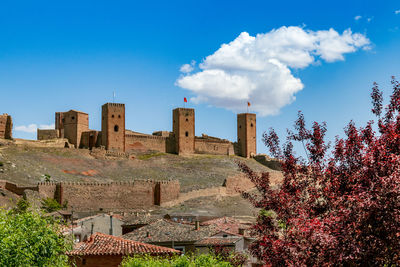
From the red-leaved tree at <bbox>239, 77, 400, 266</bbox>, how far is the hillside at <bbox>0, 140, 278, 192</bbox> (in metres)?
44.9

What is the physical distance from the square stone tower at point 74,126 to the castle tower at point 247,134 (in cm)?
3109

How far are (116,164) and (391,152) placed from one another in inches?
2537

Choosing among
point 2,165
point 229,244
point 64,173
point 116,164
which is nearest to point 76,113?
point 116,164

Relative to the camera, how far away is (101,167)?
224ft

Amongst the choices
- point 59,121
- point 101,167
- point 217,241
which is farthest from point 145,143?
point 217,241

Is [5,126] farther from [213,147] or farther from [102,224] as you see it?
[213,147]

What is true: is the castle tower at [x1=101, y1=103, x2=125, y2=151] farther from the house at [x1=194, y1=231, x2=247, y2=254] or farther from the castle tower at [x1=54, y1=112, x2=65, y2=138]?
the house at [x1=194, y1=231, x2=247, y2=254]

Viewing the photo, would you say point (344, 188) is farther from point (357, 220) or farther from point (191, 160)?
point (191, 160)

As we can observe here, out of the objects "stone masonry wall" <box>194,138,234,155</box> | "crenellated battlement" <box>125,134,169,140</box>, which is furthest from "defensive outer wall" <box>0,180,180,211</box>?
"stone masonry wall" <box>194,138,234,155</box>

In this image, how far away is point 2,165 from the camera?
54.3 metres

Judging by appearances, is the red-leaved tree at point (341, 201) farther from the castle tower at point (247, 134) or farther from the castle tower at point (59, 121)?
the castle tower at point (247, 134)

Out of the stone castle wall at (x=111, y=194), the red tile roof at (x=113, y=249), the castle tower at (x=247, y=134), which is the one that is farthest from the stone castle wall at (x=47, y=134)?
the red tile roof at (x=113, y=249)

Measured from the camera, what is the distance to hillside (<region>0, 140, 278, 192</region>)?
56.9m

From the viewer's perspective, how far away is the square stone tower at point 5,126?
66375 millimetres
